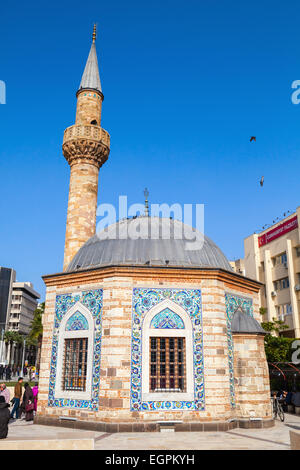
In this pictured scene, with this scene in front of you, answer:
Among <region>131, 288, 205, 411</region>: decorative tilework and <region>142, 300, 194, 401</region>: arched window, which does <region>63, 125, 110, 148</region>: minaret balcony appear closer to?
<region>131, 288, 205, 411</region>: decorative tilework

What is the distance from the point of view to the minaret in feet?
62.6

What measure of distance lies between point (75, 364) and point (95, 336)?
127 centimetres

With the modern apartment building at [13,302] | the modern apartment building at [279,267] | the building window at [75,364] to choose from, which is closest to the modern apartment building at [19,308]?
the modern apartment building at [13,302]

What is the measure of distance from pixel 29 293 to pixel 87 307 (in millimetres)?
79631

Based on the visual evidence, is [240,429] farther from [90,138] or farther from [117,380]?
[90,138]

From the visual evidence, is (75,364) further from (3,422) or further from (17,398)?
(3,422)

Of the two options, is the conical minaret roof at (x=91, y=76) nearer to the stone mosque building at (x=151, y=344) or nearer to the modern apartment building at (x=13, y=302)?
the stone mosque building at (x=151, y=344)

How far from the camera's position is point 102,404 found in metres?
11.5

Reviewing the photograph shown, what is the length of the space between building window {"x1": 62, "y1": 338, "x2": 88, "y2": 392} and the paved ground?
1.29 meters

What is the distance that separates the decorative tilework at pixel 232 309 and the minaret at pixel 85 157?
8.05 meters

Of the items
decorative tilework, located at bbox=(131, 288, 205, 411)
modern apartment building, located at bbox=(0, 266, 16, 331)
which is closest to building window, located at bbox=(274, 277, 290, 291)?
decorative tilework, located at bbox=(131, 288, 205, 411)

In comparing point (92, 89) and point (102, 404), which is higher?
point (92, 89)
